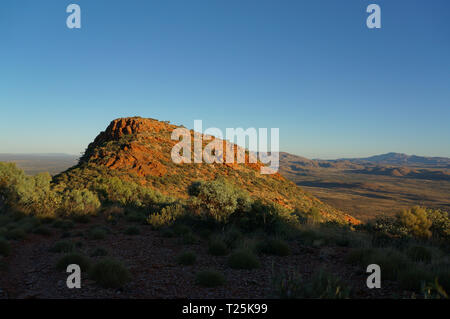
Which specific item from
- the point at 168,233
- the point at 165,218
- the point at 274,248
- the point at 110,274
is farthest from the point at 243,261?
the point at 165,218

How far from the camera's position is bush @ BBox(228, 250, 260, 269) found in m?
5.99

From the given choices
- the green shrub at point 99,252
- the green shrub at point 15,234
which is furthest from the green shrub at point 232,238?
the green shrub at point 15,234

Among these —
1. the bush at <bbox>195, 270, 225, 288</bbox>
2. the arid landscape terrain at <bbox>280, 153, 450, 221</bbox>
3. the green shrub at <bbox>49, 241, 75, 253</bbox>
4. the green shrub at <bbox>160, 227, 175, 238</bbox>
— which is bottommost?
the arid landscape terrain at <bbox>280, 153, 450, 221</bbox>

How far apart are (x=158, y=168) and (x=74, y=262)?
22969 millimetres

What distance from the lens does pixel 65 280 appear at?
17.1 ft

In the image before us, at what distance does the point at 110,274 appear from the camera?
5.01 metres

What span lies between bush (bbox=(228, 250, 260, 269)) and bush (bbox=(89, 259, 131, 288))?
247 centimetres

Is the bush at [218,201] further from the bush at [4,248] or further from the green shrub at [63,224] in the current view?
the bush at [4,248]

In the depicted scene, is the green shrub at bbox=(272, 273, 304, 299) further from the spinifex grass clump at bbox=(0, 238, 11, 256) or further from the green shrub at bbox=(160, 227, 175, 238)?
the spinifex grass clump at bbox=(0, 238, 11, 256)

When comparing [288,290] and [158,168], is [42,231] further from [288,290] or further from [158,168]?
[158,168]

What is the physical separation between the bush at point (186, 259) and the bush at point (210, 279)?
47.2 inches

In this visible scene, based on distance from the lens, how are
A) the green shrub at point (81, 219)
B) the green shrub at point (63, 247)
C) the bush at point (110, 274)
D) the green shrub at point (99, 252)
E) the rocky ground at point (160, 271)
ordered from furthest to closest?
the green shrub at point (81, 219) < the green shrub at point (63, 247) < the green shrub at point (99, 252) < the bush at point (110, 274) < the rocky ground at point (160, 271)

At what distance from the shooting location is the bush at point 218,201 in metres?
10.3

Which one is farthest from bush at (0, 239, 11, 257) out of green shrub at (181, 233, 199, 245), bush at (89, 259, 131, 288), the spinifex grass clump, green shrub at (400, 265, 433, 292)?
green shrub at (400, 265, 433, 292)
